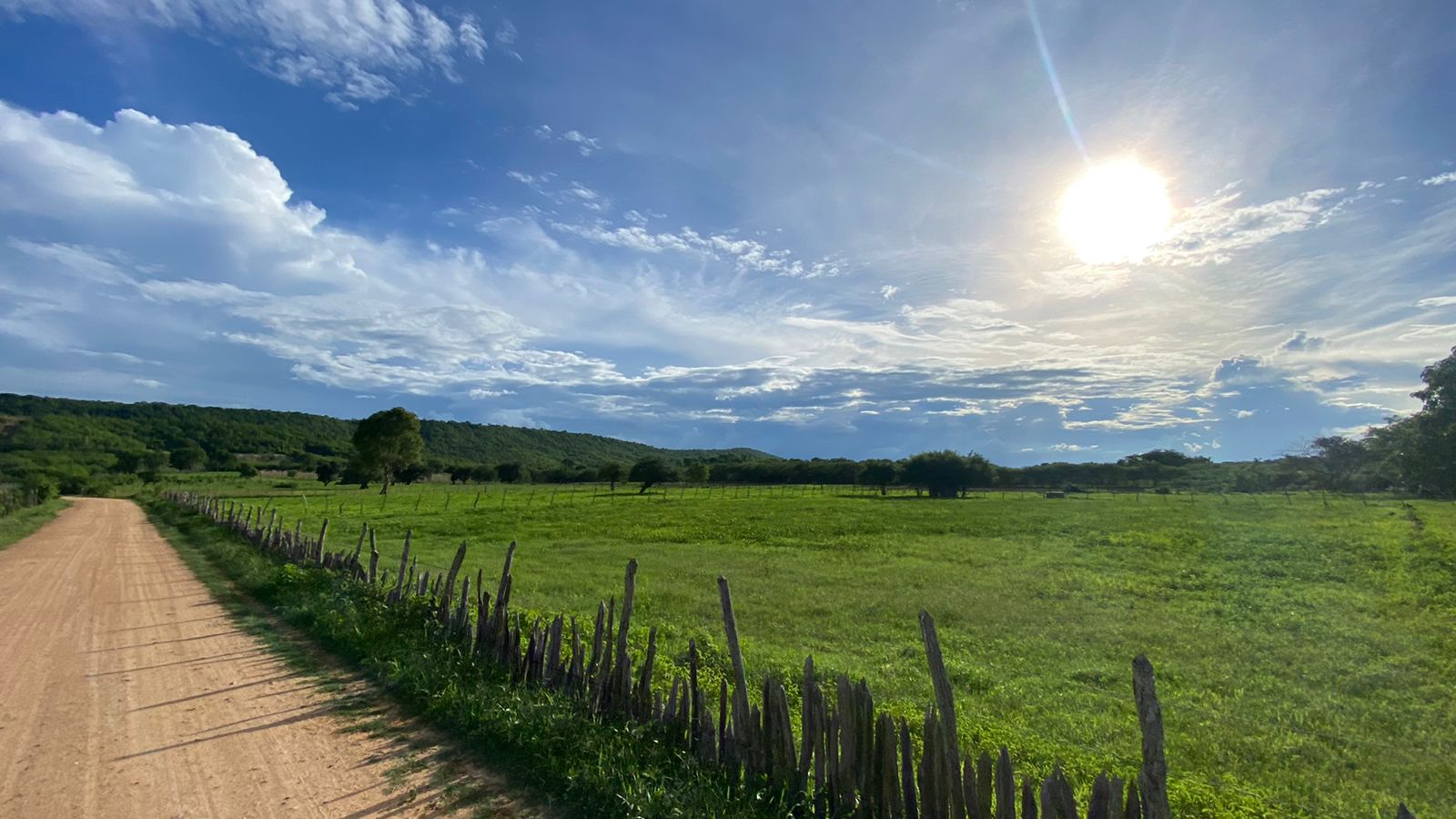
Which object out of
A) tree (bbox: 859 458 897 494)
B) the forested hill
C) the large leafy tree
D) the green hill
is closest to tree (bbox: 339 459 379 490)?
the green hill

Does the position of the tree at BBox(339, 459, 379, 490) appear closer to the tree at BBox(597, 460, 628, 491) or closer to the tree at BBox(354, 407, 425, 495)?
the tree at BBox(354, 407, 425, 495)

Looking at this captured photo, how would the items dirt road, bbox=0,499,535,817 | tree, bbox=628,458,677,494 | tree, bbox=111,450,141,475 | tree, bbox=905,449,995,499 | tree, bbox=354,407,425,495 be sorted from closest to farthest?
dirt road, bbox=0,499,535,817 < tree, bbox=354,407,425,495 < tree, bbox=905,449,995,499 < tree, bbox=628,458,677,494 < tree, bbox=111,450,141,475

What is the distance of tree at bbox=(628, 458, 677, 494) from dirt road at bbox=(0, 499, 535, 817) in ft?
241

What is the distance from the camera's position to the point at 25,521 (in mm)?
32062

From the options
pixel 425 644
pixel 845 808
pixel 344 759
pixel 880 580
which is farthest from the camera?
pixel 880 580

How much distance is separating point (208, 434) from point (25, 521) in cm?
11199

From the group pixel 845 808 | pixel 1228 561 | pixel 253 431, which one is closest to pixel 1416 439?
pixel 1228 561

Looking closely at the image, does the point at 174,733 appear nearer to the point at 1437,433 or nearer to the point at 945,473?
the point at 1437,433

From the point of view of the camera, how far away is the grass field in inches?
294

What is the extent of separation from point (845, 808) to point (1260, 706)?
7.73 metres

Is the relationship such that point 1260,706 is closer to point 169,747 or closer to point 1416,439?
point 169,747

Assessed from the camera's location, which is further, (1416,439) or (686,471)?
(686,471)

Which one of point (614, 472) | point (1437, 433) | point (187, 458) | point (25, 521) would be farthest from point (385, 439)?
point (1437, 433)

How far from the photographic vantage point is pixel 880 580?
761 inches
